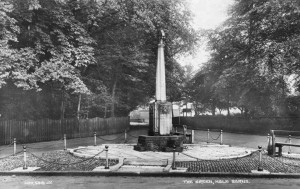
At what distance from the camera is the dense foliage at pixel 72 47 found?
21.9m

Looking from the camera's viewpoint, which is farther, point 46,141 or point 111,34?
point 111,34

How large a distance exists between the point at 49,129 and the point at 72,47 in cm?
694

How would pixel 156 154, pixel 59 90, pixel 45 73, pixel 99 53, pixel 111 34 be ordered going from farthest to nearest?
pixel 111 34 < pixel 99 53 < pixel 59 90 < pixel 45 73 < pixel 156 154

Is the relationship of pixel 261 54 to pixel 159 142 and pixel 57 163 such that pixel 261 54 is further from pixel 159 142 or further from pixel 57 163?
pixel 57 163

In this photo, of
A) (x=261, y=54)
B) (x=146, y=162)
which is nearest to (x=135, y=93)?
(x=261, y=54)

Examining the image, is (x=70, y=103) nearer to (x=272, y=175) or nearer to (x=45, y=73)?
(x=45, y=73)

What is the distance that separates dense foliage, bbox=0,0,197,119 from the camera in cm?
2189

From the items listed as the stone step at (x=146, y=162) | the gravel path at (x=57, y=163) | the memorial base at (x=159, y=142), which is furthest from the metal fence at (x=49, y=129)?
the stone step at (x=146, y=162)

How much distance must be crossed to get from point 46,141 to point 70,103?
6.81 metres

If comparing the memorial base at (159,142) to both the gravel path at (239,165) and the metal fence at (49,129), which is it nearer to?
the gravel path at (239,165)

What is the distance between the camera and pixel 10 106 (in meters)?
24.3

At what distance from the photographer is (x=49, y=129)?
85.6ft

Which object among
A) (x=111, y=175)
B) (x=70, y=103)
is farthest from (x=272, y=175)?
(x=70, y=103)

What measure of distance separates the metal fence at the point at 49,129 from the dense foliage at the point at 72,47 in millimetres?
1429
